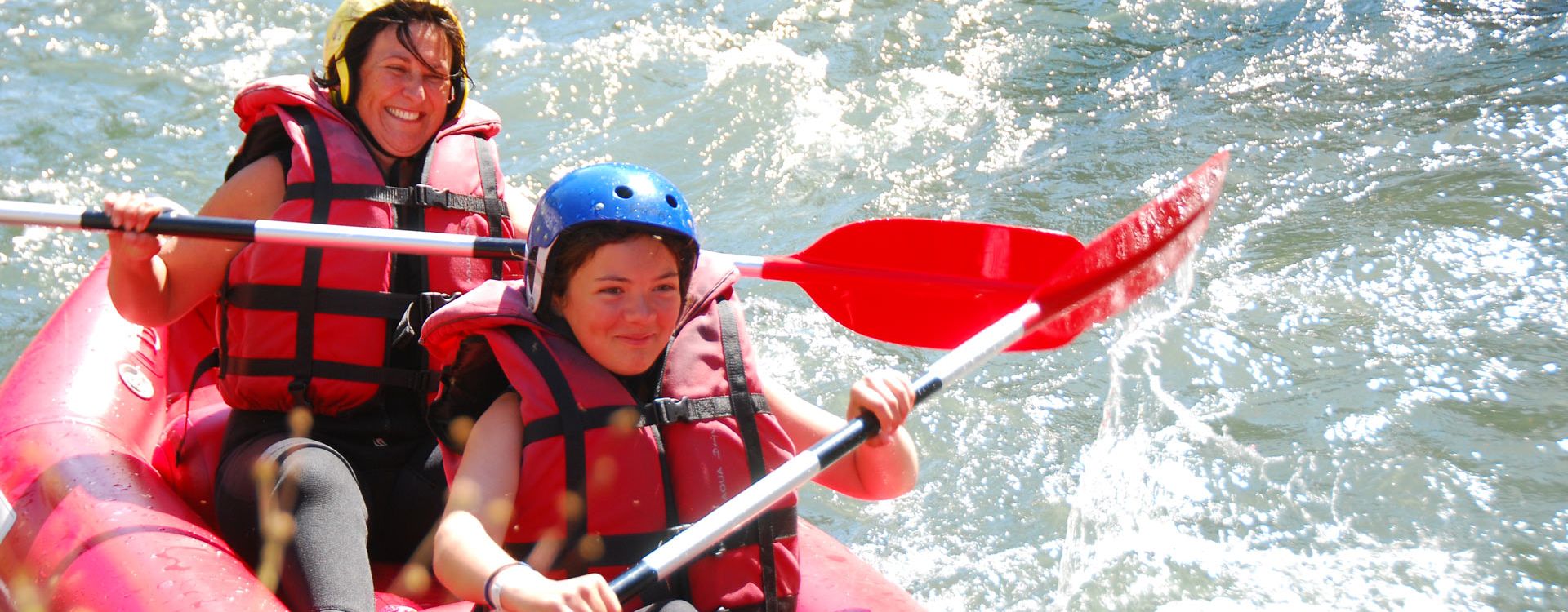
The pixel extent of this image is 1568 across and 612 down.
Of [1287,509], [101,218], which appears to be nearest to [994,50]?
[1287,509]

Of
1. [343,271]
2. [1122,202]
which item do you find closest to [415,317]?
[343,271]

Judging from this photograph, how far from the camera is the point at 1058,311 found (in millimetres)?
2736

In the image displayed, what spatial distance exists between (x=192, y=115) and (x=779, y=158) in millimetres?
2466

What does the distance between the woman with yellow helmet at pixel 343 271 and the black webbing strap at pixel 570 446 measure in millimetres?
481

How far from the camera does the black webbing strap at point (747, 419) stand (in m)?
2.11

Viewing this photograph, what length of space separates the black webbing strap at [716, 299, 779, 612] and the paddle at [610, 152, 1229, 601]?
81mm

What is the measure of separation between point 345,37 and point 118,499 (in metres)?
0.92

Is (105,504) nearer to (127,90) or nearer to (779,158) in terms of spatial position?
(779,158)

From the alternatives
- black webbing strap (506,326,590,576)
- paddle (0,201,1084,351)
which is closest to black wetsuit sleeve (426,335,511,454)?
black webbing strap (506,326,590,576)

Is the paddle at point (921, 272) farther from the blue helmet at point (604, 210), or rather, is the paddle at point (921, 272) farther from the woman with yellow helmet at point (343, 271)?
the blue helmet at point (604, 210)

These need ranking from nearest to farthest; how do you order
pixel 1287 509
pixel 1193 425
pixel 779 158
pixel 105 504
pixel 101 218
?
pixel 105 504, pixel 101 218, pixel 1287 509, pixel 1193 425, pixel 779 158

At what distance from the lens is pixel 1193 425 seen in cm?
390

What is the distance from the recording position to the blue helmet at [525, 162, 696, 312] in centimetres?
203

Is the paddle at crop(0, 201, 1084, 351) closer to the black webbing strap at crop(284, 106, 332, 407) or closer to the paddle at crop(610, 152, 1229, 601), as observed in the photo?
the paddle at crop(610, 152, 1229, 601)
